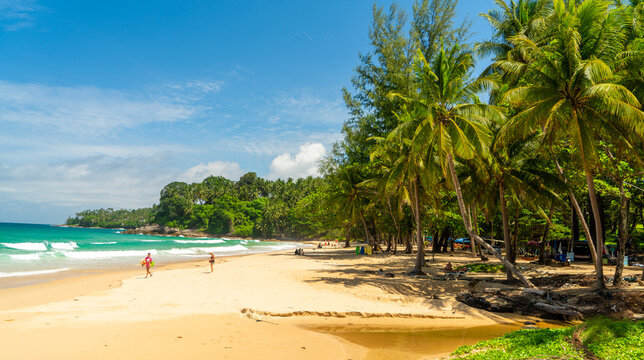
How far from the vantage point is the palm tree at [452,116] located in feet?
41.1

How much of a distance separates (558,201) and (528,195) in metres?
1.32

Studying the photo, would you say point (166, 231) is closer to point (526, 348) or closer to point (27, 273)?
point (27, 273)

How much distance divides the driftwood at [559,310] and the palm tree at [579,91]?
2.49 meters

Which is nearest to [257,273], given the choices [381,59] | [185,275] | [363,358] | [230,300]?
[185,275]

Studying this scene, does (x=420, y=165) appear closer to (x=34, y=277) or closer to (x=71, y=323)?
(x=71, y=323)

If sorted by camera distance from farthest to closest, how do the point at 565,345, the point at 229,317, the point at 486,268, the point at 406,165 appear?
the point at 486,268
the point at 406,165
the point at 229,317
the point at 565,345

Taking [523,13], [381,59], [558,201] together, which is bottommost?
[558,201]

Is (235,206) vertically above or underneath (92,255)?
above

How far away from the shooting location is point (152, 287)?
14.6 m

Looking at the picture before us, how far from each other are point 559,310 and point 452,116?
23.7ft

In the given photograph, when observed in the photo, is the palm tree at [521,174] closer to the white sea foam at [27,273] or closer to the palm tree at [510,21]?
the palm tree at [510,21]

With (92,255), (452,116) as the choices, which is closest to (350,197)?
(452,116)

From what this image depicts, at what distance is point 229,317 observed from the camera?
31.8 feet

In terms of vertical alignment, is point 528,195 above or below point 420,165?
below
